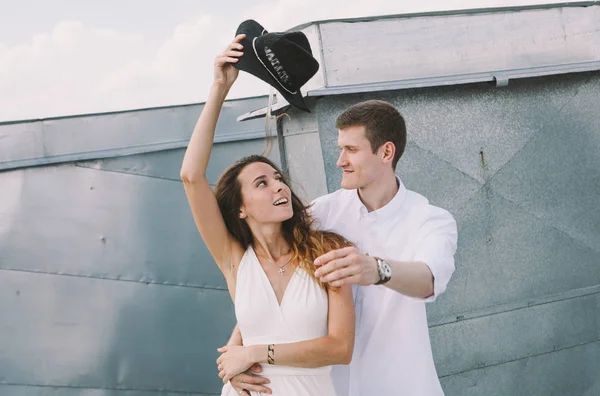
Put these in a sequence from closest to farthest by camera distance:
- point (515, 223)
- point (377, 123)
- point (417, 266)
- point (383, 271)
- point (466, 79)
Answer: point (383, 271), point (417, 266), point (377, 123), point (466, 79), point (515, 223)

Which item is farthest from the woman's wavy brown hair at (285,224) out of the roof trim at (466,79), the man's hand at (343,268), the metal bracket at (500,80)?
the metal bracket at (500,80)

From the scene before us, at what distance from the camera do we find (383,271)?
2.08 meters

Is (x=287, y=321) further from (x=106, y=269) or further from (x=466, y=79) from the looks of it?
(x=106, y=269)

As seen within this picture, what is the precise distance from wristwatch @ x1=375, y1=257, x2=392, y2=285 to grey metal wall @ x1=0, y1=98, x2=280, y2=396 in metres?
3.64

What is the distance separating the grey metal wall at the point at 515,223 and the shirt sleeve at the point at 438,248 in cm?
123

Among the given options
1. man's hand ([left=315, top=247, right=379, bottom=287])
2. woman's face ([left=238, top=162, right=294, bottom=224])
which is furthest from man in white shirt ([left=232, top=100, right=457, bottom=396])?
man's hand ([left=315, top=247, right=379, bottom=287])

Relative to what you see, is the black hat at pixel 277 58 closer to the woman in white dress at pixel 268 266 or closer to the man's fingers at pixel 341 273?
the woman in white dress at pixel 268 266

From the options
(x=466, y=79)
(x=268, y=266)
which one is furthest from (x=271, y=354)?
(x=466, y=79)

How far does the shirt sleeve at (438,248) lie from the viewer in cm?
236

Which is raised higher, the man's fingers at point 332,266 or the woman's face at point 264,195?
the woman's face at point 264,195

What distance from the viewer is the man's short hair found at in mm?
2771

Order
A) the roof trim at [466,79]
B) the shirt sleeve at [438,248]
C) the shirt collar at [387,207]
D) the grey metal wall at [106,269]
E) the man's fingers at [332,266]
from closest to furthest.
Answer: the man's fingers at [332,266] → the shirt sleeve at [438,248] → the shirt collar at [387,207] → the roof trim at [466,79] → the grey metal wall at [106,269]

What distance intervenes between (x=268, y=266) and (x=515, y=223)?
5.87ft

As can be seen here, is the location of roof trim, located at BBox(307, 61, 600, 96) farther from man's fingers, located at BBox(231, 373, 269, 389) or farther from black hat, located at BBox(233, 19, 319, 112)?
man's fingers, located at BBox(231, 373, 269, 389)
